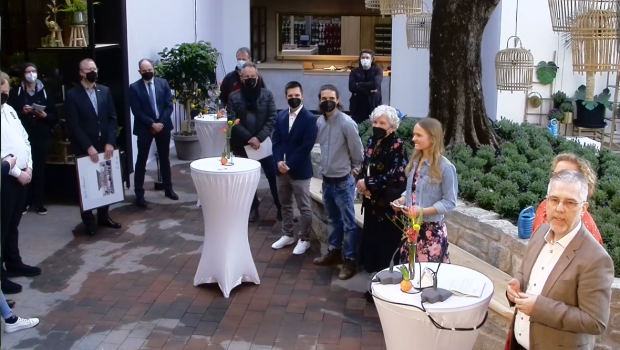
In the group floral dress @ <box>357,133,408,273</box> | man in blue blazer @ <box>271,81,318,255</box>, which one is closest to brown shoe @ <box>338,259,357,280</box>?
floral dress @ <box>357,133,408,273</box>

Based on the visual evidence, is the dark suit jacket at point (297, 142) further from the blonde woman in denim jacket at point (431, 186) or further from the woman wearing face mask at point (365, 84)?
the woman wearing face mask at point (365, 84)

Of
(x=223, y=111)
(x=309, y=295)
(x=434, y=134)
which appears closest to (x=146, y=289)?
(x=309, y=295)

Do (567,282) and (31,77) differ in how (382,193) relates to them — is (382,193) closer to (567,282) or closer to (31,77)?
(567,282)

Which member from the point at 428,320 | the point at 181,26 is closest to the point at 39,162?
the point at 181,26

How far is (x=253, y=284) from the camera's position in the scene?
6.14m

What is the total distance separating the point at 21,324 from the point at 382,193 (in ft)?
9.27

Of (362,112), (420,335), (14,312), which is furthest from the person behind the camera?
(362,112)

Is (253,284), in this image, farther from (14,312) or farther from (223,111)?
(223,111)

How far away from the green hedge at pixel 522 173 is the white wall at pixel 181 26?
12.1ft

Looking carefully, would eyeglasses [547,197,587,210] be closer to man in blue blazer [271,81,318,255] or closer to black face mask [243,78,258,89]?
man in blue blazer [271,81,318,255]

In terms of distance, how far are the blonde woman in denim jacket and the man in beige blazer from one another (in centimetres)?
140

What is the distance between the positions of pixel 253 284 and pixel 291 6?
13.1m

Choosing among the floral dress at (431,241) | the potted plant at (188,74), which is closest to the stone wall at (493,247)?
the floral dress at (431,241)

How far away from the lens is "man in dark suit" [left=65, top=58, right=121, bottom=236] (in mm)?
7309
